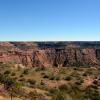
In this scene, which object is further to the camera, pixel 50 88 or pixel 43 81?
pixel 43 81

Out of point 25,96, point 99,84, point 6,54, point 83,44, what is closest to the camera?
point 25,96

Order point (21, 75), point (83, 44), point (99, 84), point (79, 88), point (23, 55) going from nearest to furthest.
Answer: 1. point (79, 88)
2. point (99, 84)
3. point (21, 75)
4. point (23, 55)
5. point (83, 44)

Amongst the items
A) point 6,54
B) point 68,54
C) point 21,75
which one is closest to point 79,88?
point 21,75

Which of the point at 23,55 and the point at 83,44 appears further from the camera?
the point at 83,44

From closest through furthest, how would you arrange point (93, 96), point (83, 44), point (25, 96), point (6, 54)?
point (25, 96) < point (93, 96) < point (6, 54) < point (83, 44)

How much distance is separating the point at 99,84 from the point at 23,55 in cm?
5331

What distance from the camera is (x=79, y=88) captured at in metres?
32.3

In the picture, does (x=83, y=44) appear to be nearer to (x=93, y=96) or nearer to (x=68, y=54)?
(x=68, y=54)

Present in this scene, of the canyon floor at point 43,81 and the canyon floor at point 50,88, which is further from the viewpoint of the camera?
the canyon floor at point 43,81

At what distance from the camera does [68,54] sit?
10150cm

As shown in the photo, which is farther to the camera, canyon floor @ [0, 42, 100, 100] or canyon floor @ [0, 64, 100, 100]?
canyon floor @ [0, 42, 100, 100]

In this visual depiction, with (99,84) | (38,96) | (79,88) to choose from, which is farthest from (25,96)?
(99,84)

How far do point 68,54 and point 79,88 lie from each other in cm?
6935

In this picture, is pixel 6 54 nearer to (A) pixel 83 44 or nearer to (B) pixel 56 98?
(B) pixel 56 98
